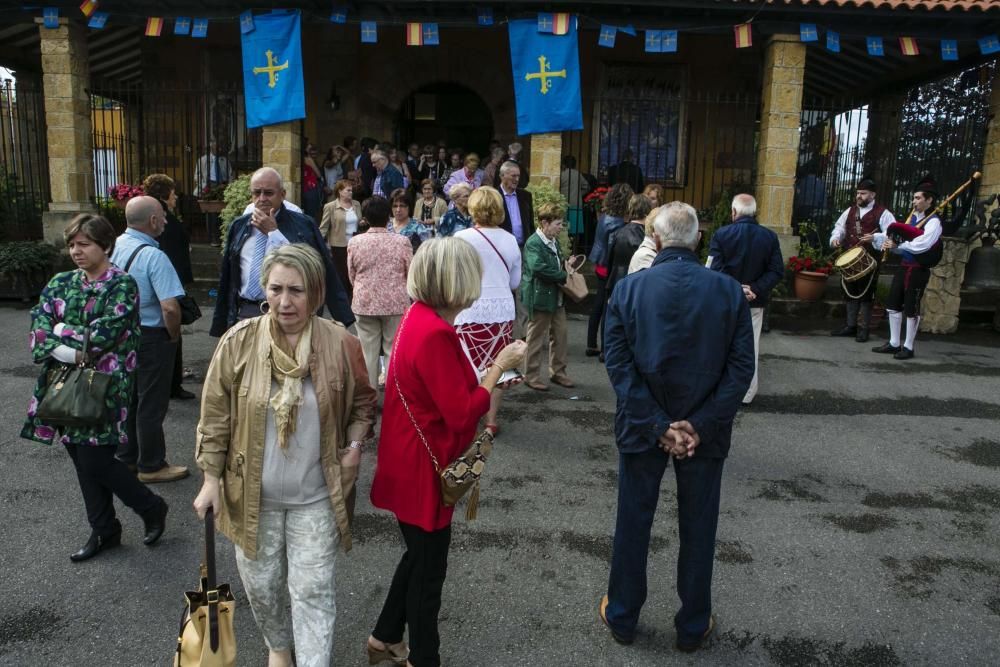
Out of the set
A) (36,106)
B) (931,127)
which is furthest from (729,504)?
(36,106)

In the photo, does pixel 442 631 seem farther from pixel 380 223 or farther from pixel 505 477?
pixel 380 223

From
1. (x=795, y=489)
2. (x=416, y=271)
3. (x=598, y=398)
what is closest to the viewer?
(x=416, y=271)

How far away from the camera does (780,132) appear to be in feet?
35.6

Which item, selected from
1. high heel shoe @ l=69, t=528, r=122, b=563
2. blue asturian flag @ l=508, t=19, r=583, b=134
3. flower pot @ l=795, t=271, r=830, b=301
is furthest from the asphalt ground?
blue asturian flag @ l=508, t=19, r=583, b=134

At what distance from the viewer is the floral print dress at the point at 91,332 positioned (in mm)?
3609

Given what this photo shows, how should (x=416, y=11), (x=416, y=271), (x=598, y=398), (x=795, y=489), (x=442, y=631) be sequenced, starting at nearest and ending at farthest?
(x=416, y=271)
(x=442, y=631)
(x=795, y=489)
(x=598, y=398)
(x=416, y=11)

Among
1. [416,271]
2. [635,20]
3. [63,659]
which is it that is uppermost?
[635,20]

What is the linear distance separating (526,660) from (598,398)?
153 inches

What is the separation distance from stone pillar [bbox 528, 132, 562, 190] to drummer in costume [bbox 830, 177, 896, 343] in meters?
3.79

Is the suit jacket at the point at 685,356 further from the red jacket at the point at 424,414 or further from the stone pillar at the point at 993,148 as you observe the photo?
the stone pillar at the point at 993,148

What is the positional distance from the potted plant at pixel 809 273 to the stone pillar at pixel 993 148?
2.68 meters

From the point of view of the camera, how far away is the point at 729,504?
4.60m

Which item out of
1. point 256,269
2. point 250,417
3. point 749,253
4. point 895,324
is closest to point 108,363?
point 256,269

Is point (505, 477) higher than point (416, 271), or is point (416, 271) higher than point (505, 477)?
point (416, 271)
